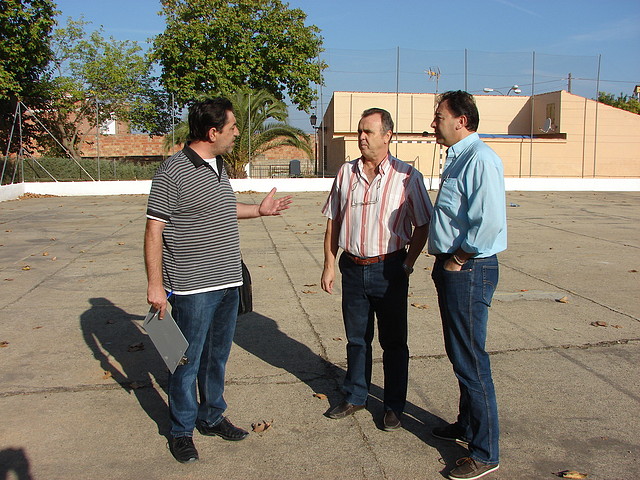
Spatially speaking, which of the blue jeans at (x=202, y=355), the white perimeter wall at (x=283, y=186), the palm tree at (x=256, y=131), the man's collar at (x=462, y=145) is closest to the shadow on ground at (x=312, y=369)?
the blue jeans at (x=202, y=355)

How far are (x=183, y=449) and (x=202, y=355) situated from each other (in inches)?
20.0

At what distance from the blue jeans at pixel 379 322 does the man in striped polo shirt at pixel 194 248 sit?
0.68 meters

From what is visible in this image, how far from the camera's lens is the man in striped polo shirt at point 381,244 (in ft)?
11.2

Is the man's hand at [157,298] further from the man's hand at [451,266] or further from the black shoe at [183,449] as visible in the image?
the man's hand at [451,266]

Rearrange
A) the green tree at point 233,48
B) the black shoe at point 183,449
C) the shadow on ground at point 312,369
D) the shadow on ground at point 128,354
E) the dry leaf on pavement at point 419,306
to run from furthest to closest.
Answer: the green tree at point 233,48 → the dry leaf on pavement at point 419,306 → the shadow on ground at point 128,354 → the shadow on ground at point 312,369 → the black shoe at point 183,449

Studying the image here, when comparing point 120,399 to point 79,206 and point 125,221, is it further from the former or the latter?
point 79,206

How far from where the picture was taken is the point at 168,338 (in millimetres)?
3129

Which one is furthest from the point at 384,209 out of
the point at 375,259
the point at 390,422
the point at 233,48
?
the point at 233,48

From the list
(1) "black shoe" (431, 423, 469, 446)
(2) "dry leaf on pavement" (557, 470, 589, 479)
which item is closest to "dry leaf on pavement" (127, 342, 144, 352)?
(1) "black shoe" (431, 423, 469, 446)

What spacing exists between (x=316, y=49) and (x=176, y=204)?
3413 centimetres

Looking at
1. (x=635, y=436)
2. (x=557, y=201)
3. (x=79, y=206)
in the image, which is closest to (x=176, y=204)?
(x=635, y=436)

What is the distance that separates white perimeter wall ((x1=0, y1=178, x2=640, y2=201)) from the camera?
76.3ft

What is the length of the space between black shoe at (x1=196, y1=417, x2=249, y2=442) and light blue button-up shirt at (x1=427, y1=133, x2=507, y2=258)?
4.90 feet

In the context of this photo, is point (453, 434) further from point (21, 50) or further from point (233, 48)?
point (233, 48)
